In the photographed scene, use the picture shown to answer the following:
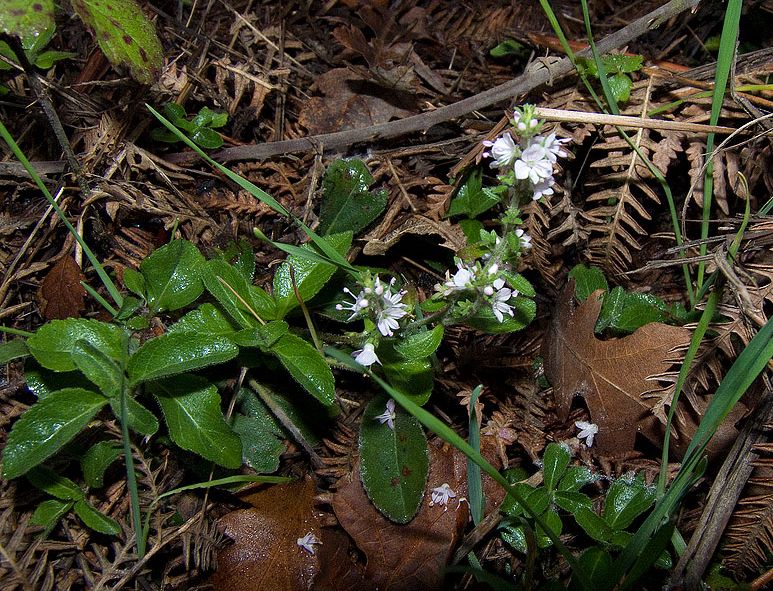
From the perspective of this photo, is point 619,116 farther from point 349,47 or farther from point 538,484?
point 538,484

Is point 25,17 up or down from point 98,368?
up

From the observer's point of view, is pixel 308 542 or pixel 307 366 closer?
pixel 307 366

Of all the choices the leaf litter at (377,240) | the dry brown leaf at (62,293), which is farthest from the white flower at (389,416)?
the dry brown leaf at (62,293)

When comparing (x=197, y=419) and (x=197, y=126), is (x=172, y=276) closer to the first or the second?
(x=197, y=419)

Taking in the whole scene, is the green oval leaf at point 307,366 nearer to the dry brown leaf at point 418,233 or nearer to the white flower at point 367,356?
the white flower at point 367,356

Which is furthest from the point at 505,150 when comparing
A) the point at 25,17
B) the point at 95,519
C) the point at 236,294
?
the point at 95,519
